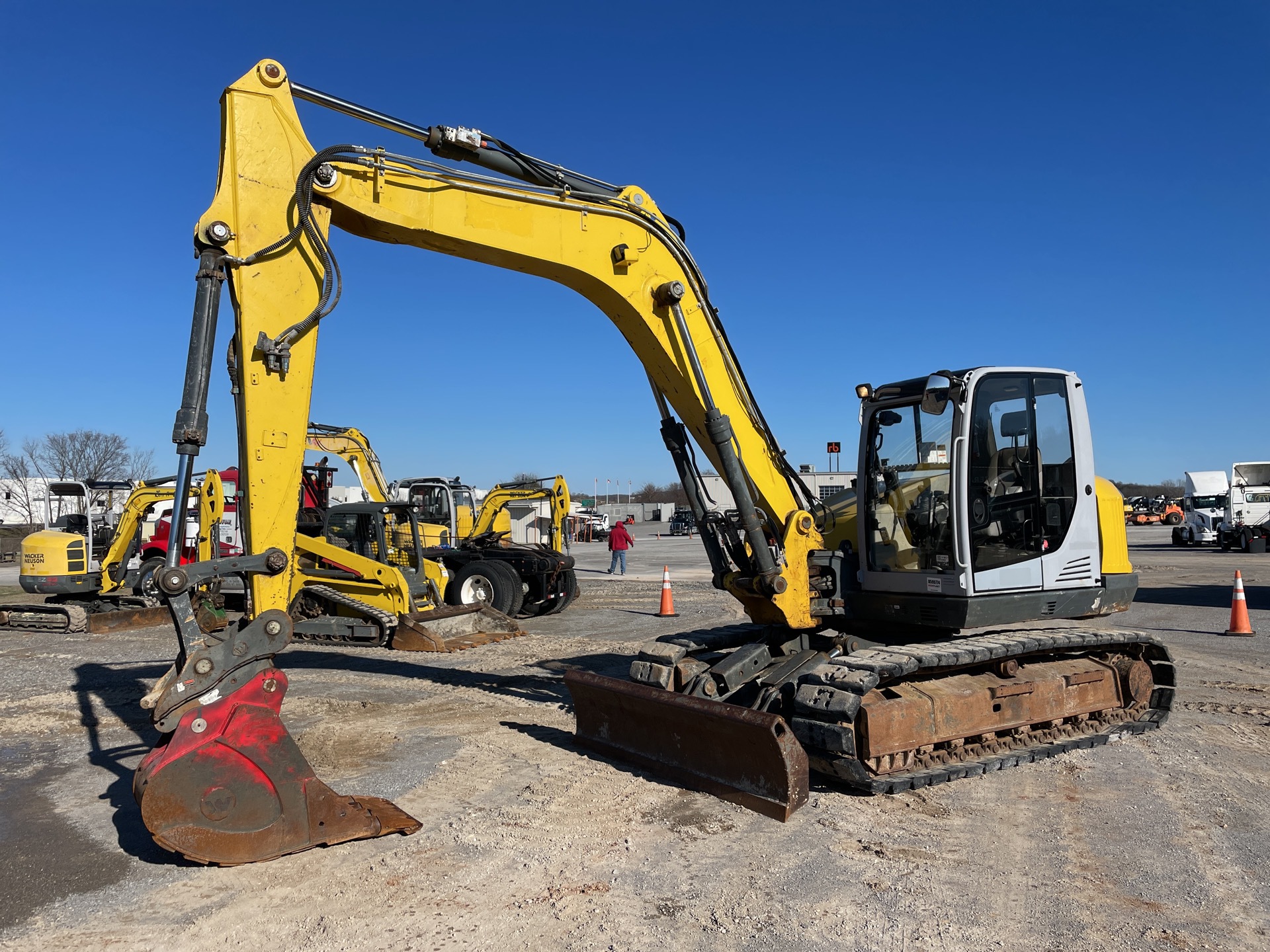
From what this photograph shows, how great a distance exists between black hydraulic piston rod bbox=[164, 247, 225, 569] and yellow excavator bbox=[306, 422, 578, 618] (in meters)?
8.82

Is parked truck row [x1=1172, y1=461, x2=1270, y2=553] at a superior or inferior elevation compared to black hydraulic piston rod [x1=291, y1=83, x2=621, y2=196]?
inferior

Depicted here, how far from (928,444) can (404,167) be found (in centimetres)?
414

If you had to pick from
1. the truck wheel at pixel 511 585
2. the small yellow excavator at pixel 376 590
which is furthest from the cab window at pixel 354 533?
the truck wheel at pixel 511 585

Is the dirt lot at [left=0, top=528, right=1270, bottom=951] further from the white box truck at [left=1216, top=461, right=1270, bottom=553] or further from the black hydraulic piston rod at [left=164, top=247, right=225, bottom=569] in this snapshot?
the white box truck at [left=1216, top=461, right=1270, bottom=553]

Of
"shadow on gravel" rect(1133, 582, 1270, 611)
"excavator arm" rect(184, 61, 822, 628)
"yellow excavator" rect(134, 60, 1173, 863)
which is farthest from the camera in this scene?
"shadow on gravel" rect(1133, 582, 1270, 611)

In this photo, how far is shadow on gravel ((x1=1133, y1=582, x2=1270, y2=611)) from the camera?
16000mm

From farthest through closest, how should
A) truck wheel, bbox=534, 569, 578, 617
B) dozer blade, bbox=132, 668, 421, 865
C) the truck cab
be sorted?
the truck cab, truck wheel, bbox=534, 569, 578, 617, dozer blade, bbox=132, 668, 421, 865

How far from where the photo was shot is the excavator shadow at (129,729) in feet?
16.8

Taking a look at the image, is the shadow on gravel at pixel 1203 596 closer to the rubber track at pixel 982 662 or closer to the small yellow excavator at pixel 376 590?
the rubber track at pixel 982 662

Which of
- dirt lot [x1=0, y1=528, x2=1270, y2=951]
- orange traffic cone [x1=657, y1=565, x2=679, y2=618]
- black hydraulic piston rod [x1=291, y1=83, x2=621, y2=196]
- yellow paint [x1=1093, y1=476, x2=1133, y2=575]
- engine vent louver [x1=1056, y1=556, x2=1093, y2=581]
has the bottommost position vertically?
dirt lot [x1=0, y1=528, x2=1270, y2=951]

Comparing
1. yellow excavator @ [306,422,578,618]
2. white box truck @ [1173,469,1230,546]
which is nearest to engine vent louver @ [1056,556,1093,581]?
yellow excavator @ [306,422,578,618]

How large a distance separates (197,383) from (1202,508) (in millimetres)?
38998

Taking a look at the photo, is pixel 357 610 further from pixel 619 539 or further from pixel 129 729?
pixel 619 539

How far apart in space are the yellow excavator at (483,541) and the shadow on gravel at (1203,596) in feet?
32.8
